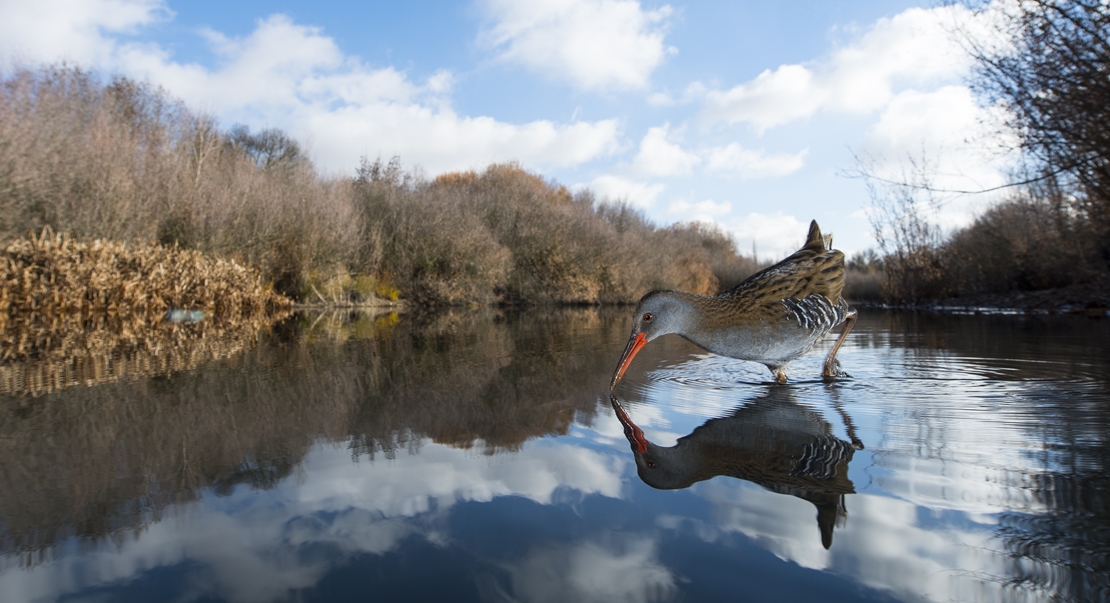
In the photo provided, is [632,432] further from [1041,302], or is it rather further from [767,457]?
[1041,302]

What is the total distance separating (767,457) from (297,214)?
23626 millimetres

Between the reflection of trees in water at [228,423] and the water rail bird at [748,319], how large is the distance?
67 centimetres

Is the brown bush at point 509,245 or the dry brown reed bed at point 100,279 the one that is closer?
the dry brown reed bed at point 100,279

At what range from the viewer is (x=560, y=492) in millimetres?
2170

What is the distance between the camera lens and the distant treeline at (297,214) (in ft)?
47.4

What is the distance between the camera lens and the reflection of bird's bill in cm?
278

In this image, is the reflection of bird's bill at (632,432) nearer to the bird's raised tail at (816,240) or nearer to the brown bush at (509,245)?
the bird's raised tail at (816,240)

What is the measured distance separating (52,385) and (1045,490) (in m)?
5.81

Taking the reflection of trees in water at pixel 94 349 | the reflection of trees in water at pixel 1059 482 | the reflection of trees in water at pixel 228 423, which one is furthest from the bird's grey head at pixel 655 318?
the reflection of trees in water at pixel 94 349

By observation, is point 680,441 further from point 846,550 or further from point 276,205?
point 276,205

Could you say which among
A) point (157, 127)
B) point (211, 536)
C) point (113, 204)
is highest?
point (157, 127)

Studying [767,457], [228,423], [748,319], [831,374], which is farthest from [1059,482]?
[228,423]

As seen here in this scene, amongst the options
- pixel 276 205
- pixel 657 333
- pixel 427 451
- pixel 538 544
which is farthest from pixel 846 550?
pixel 276 205

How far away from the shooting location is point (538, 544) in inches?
67.9
